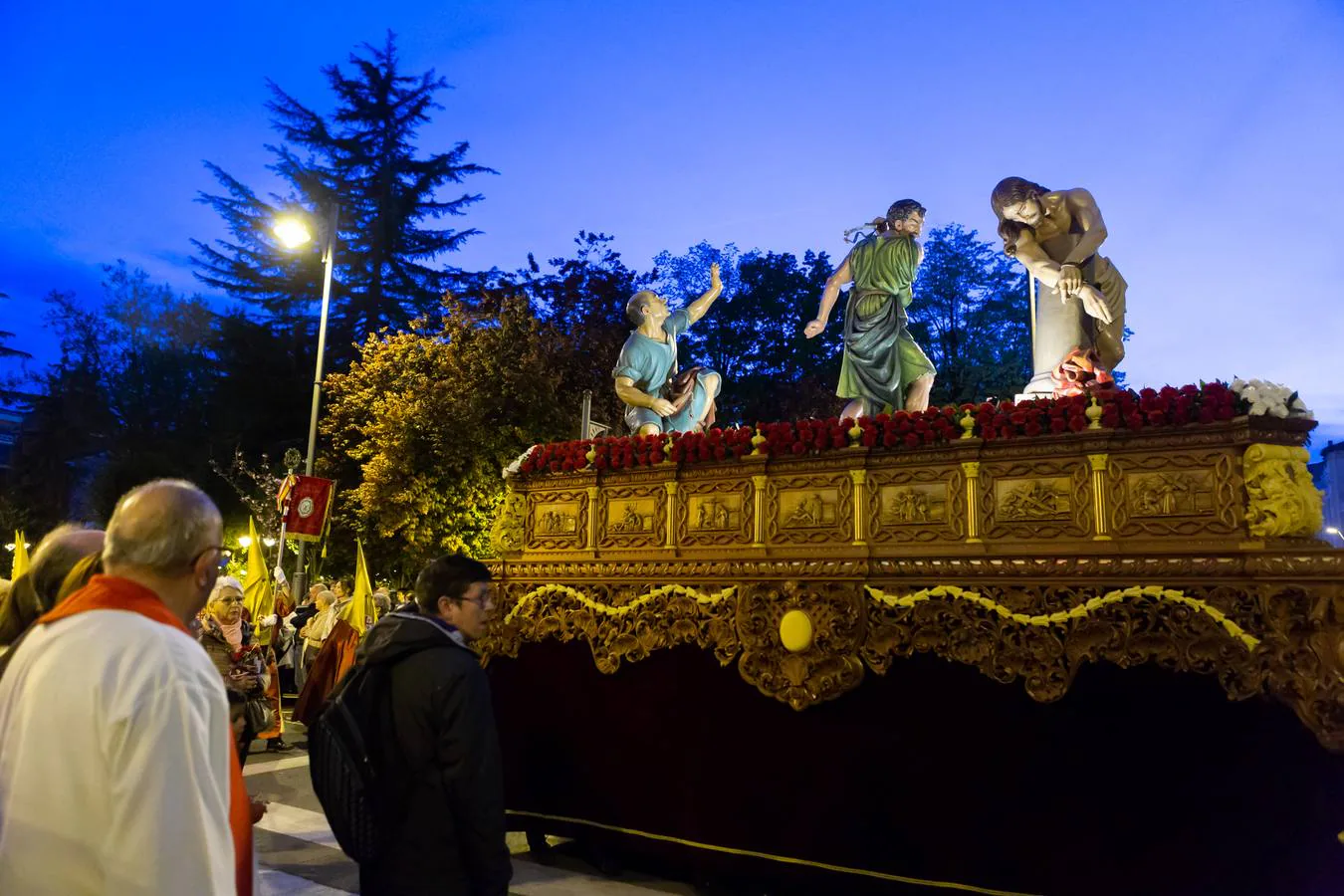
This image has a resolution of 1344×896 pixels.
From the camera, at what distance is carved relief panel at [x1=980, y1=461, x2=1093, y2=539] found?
4848mm

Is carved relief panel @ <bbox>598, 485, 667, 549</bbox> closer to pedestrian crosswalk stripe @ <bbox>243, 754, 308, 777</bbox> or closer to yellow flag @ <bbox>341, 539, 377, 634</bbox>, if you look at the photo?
yellow flag @ <bbox>341, 539, 377, 634</bbox>

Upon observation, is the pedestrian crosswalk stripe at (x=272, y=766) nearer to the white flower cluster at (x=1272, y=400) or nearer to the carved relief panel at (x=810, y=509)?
the carved relief panel at (x=810, y=509)

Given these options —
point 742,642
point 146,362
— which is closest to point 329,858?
point 742,642

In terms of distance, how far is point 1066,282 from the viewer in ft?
19.1

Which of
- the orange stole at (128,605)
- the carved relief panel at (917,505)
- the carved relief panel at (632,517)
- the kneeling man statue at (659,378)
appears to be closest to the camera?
the orange stole at (128,605)

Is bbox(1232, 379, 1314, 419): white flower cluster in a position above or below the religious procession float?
above

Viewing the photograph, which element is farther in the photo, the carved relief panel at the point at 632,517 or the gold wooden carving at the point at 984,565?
the carved relief panel at the point at 632,517

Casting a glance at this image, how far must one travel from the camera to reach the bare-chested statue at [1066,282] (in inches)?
228

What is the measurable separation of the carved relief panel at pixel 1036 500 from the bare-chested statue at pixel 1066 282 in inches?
35.6

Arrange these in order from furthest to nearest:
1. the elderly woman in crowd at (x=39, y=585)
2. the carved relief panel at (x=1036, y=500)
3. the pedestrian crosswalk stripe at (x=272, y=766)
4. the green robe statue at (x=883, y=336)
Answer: the pedestrian crosswalk stripe at (x=272, y=766) → the green robe statue at (x=883, y=336) → the carved relief panel at (x=1036, y=500) → the elderly woman in crowd at (x=39, y=585)

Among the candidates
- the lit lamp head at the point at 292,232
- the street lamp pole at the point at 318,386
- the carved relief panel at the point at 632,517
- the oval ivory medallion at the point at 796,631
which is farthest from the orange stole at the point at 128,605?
the lit lamp head at the point at 292,232

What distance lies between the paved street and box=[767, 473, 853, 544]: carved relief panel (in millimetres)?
2596

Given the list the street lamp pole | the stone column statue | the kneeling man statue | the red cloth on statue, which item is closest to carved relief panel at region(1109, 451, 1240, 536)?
the stone column statue

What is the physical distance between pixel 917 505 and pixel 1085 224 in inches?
92.3
